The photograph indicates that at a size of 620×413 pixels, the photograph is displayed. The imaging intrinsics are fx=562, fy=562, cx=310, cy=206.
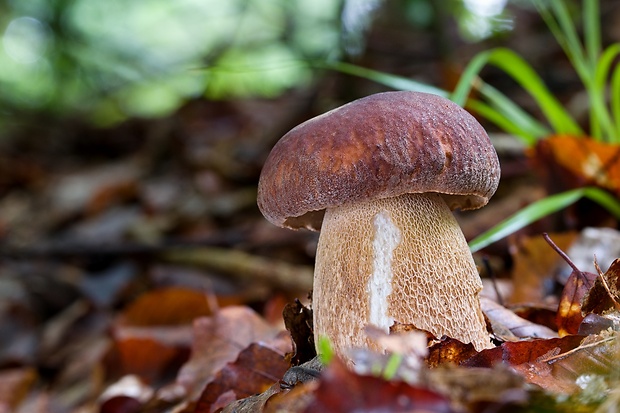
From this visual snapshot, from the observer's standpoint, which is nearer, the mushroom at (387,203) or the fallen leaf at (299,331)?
the mushroom at (387,203)

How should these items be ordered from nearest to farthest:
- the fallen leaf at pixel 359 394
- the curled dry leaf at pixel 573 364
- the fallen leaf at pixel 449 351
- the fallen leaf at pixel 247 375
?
the fallen leaf at pixel 359 394 < the curled dry leaf at pixel 573 364 < the fallen leaf at pixel 449 351 < the fallen leaf at pixel 247 375

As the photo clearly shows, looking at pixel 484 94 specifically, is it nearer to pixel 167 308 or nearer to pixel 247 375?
pixel 247 375

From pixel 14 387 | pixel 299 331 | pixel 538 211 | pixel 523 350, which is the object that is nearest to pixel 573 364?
pixel 523 350

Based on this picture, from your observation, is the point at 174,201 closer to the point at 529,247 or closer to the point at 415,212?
the point at 529,247

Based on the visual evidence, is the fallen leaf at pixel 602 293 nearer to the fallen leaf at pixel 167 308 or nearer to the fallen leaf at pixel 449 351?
the fallen leaf at pixel 449 351

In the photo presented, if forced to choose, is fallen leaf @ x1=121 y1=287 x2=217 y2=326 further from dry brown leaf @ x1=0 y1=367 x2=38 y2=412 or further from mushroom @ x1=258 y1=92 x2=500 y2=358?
mushroom @ x1=258 y1=92 x2=500 y2=358

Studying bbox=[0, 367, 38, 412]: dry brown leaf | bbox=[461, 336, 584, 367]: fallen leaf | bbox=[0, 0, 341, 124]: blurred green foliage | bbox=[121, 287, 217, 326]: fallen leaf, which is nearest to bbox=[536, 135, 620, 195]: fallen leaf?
bbox=[461, 336, 584, 367]: fallen leaf

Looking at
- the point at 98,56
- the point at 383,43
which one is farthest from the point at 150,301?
the point at 98,56

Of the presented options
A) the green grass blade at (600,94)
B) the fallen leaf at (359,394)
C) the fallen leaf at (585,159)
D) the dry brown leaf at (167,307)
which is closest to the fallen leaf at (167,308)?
the dry brown leaf at (167,307)
